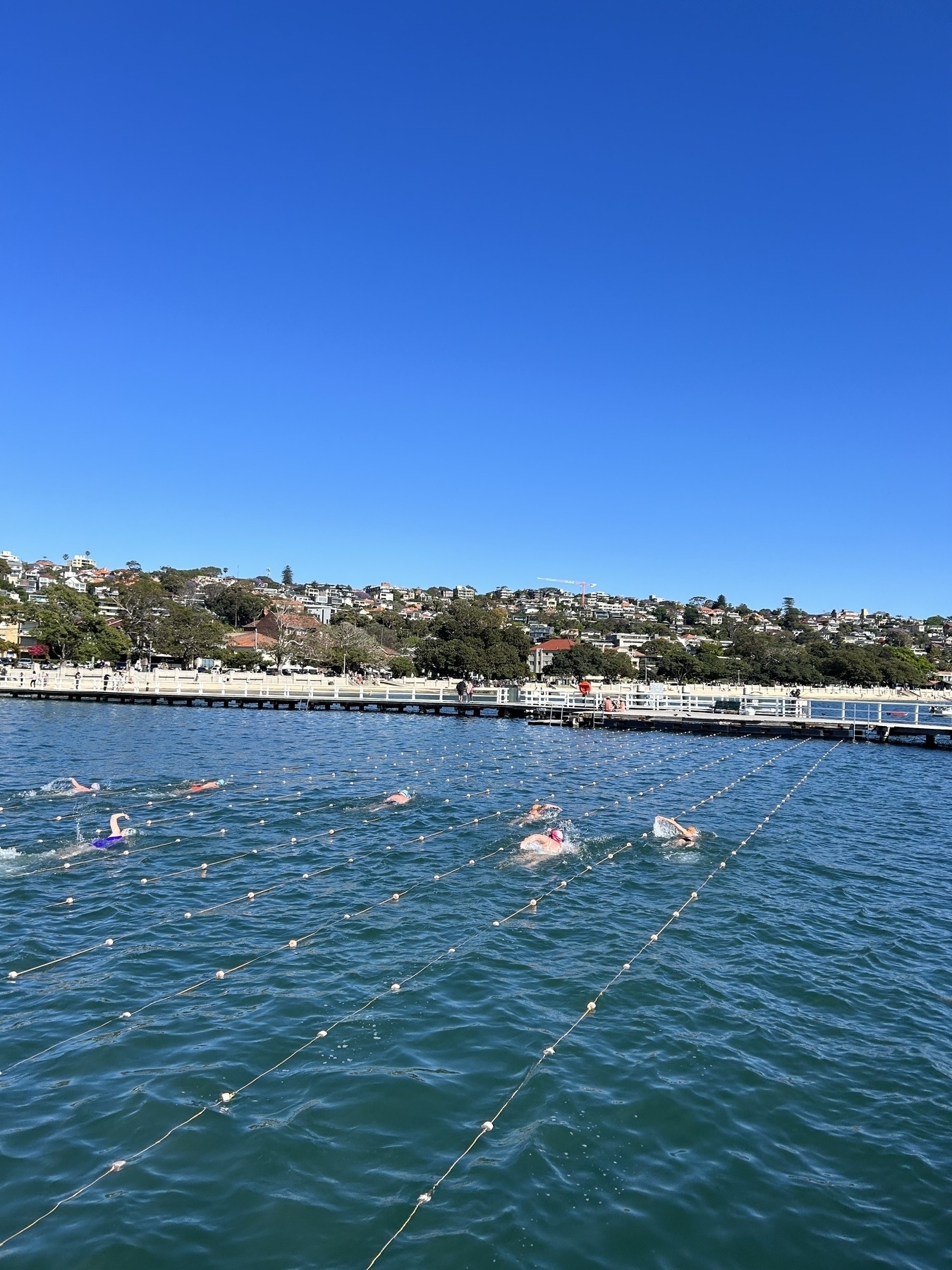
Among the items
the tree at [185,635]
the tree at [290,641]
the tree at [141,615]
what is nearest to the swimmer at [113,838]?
the tree at [141,615]

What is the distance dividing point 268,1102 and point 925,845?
19.5 metres

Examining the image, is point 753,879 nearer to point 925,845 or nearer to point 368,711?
point 925,845

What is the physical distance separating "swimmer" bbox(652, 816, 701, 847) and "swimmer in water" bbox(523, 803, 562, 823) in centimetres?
281

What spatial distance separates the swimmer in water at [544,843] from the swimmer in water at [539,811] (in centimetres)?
290

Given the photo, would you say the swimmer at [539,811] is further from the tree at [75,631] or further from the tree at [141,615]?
the tree at [141,615]

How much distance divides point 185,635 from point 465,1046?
89497 mm

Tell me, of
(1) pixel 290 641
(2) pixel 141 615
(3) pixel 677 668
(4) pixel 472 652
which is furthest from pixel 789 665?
(2) pixel 141 615

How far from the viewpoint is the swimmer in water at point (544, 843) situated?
19.5 m

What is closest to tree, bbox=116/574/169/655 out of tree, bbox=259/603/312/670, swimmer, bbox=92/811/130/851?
tree, bbox=259/603/312/670

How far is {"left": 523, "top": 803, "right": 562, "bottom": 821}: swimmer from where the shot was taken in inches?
909

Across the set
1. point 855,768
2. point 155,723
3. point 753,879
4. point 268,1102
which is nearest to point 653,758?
point 855,768

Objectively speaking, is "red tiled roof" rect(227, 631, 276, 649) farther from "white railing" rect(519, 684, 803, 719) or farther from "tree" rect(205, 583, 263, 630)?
"white railing" rect(519, 684, 803, 719)

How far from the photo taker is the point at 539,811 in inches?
926

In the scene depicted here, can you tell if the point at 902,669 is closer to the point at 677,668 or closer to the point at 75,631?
the point at 677,668
